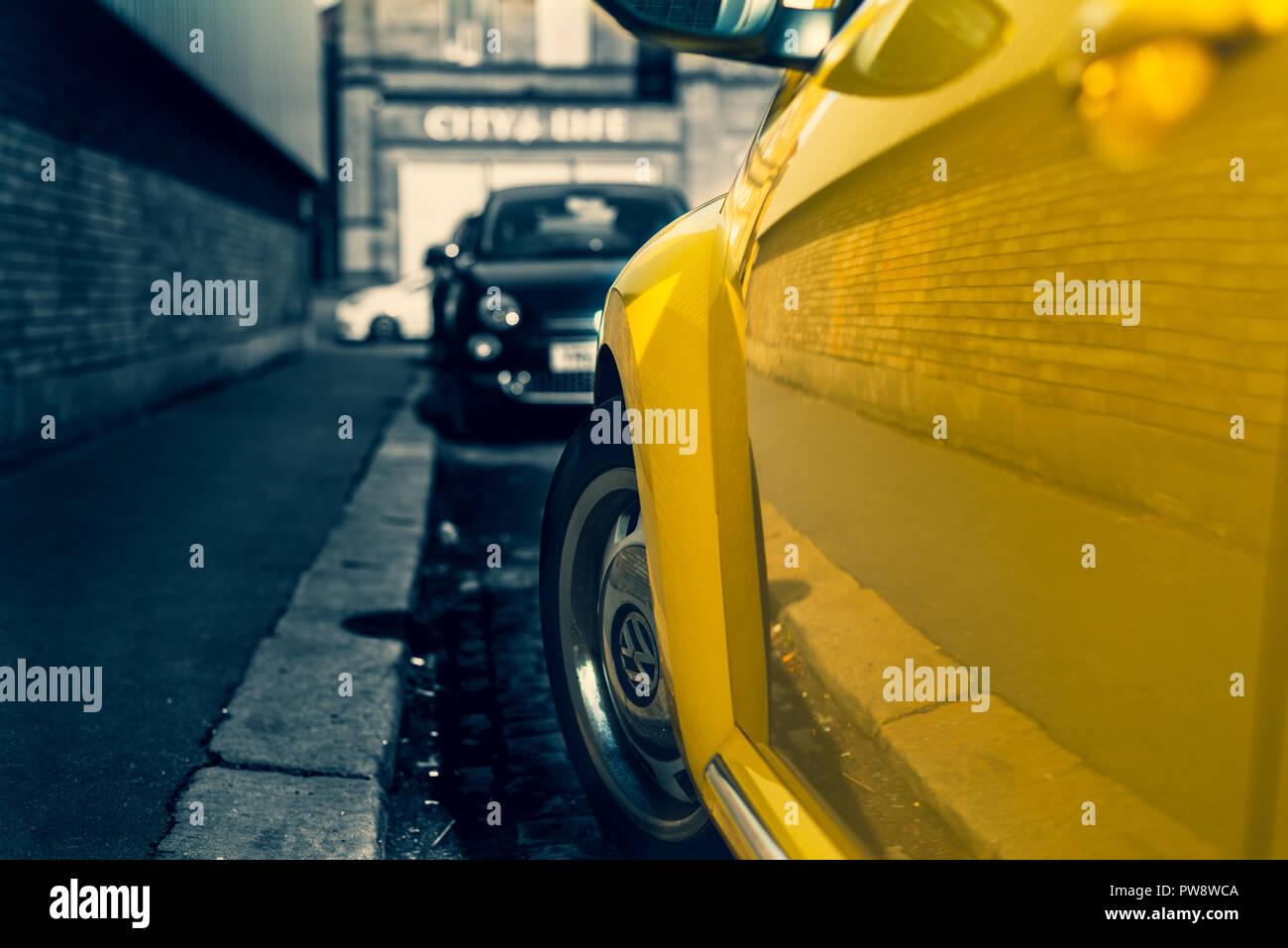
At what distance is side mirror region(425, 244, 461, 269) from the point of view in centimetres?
1006

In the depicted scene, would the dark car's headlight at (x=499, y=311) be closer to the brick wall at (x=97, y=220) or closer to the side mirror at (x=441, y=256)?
the side mirror at (x=441, y=256)

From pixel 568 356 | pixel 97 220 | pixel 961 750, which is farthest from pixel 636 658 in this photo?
pixel 97 220

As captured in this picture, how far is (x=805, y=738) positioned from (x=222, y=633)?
9.49 feet

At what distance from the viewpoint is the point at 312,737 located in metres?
3.16

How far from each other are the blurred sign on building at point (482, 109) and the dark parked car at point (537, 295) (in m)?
20.8

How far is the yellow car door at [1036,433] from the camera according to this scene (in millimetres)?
977

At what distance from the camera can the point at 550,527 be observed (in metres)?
2.66

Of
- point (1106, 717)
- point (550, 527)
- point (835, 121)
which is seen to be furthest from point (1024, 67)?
point (550, 527)

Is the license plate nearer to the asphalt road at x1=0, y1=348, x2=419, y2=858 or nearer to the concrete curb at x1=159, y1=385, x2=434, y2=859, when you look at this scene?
the asphalt road at x1=0, y1=348, x2=419, y2=858

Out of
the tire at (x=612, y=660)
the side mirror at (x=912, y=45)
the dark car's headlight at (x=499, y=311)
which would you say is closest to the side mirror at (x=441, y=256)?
the dark car's headlight at (x=499, y=311)

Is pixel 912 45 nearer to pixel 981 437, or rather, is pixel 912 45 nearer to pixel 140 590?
pixel 981 437

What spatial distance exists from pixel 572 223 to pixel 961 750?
Result: 8.41 metres
